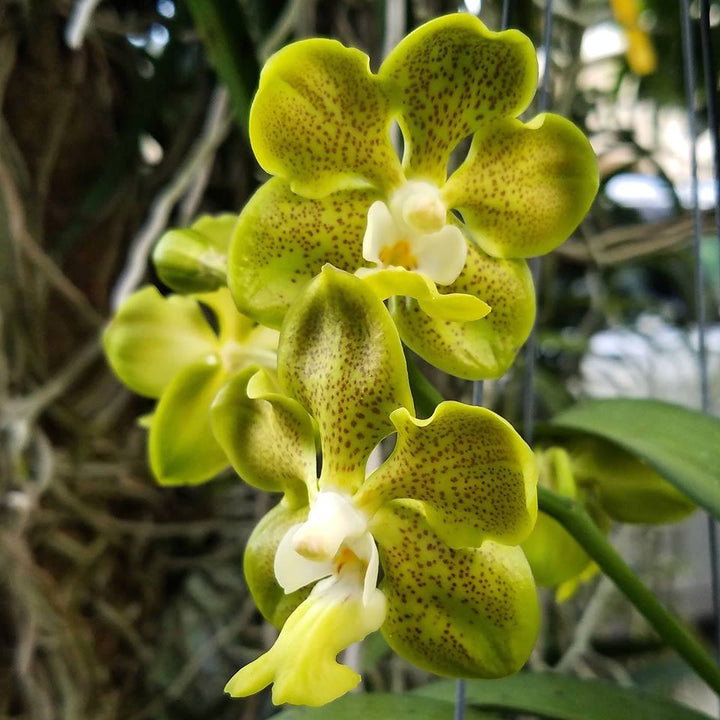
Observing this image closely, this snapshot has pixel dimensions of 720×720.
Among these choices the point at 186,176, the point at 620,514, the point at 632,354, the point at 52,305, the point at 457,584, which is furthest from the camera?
the point at 632,354

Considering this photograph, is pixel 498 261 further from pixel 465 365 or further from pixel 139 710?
pixel 139 710

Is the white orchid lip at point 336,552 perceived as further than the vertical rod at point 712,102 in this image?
No

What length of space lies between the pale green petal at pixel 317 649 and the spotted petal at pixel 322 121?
0.18m

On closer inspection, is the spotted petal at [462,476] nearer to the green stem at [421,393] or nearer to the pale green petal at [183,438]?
the green stem at [421,393]

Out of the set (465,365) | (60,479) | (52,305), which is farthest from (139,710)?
(465,365)

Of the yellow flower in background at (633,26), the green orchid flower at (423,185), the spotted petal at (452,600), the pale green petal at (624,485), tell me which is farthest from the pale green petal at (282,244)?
the yellow flower in background at (633,26)

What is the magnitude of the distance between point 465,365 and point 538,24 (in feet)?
2.21

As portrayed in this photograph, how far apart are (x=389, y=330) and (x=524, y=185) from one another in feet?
0.42

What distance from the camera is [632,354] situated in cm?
124

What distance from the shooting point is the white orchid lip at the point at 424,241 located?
0.35 metres

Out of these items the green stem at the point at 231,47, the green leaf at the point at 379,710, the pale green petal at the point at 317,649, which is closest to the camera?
the pale green petal at the point at 317,649

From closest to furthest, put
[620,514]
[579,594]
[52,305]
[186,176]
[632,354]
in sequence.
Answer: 1. [620,514]
2. [186,176]
3. [52,305]
4. [579,594]
5. [632,354]

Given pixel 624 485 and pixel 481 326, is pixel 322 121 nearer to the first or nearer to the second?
pixel 481 326

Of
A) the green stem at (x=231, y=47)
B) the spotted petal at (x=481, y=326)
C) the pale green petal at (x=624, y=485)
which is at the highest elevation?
the green stem at (x=231, y=47)
